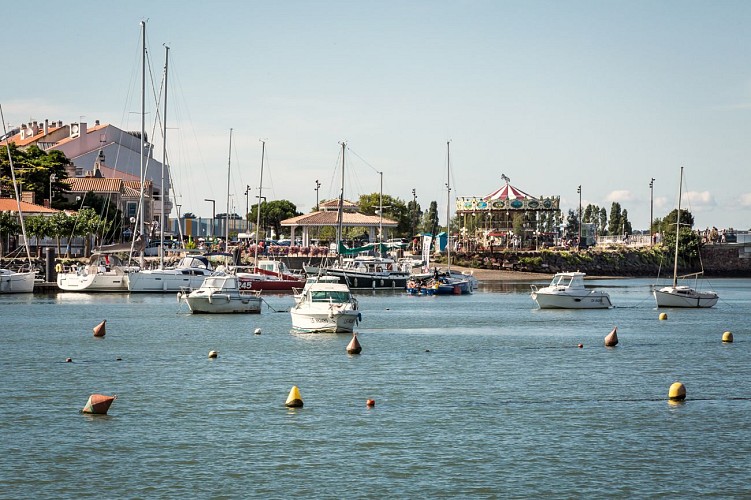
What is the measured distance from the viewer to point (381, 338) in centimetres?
6469

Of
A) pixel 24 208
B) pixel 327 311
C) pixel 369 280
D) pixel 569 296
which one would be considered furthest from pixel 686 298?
pixel 24 208

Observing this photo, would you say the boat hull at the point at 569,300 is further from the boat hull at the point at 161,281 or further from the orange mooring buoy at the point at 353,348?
the orange mooring buoy at the point at 353,348

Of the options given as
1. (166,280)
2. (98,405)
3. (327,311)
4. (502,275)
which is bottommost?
(98,405)

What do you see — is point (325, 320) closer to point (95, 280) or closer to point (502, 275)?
point (95, 280)

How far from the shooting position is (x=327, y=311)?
61281mm

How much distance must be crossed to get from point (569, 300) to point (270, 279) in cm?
3684

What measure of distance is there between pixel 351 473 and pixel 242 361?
23.9 metres

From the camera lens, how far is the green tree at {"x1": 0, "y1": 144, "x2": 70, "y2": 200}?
152875 millimetres

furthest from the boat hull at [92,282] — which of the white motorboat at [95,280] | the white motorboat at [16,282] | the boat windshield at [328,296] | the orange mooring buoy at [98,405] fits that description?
the orange mooring buoy at [98,405]


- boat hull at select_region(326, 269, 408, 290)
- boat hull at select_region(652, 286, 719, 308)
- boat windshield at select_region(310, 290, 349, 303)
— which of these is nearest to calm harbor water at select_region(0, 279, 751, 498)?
boat windshield at select_region(310, 290, 349, 303)

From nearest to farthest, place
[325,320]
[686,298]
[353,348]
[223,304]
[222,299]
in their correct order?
1. [353,348]
2. [325,320]
3. [222,299]
4. [223,304]
5. [686,298]

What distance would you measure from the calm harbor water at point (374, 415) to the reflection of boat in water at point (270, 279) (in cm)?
4379

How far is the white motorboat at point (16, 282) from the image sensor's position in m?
107

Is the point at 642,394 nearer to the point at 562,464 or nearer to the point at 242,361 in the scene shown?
the point at 562,464
